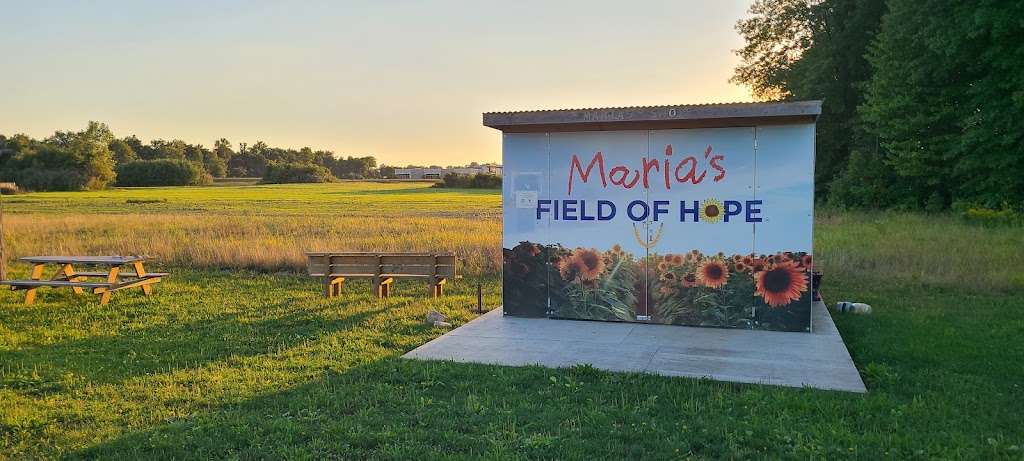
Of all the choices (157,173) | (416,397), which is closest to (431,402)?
(416,397)

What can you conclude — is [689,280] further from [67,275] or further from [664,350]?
[67,275]

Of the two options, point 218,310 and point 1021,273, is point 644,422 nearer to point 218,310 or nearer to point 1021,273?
point 218,310

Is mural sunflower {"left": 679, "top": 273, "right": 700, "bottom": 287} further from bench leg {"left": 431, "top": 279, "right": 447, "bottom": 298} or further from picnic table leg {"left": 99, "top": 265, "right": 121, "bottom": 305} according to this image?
picnic table leg {"left": 99, "top": 265, "right": 121, "bottom": 305}

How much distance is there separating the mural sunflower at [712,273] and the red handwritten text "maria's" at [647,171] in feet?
3.13

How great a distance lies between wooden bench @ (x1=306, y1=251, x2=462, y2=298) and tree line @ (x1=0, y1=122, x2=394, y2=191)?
4880 cm

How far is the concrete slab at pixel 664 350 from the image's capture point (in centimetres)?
620

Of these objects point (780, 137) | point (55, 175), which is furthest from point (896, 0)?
point (55, 175)

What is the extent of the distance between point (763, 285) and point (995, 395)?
280 cm

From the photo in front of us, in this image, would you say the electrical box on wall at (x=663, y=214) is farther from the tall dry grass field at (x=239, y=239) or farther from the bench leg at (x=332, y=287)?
the tall dry grass field at (x=239, y=239)

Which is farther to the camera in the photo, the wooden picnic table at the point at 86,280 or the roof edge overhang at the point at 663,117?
the wooden picnic table at the point at 86,280

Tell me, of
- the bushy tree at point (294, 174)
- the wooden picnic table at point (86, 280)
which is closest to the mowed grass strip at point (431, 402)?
the wooden picnic table at point (86, 280)

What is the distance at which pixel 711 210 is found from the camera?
27.0 feet

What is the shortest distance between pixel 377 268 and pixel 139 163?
236 ft

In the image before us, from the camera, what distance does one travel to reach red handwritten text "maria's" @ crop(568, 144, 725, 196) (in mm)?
8188
